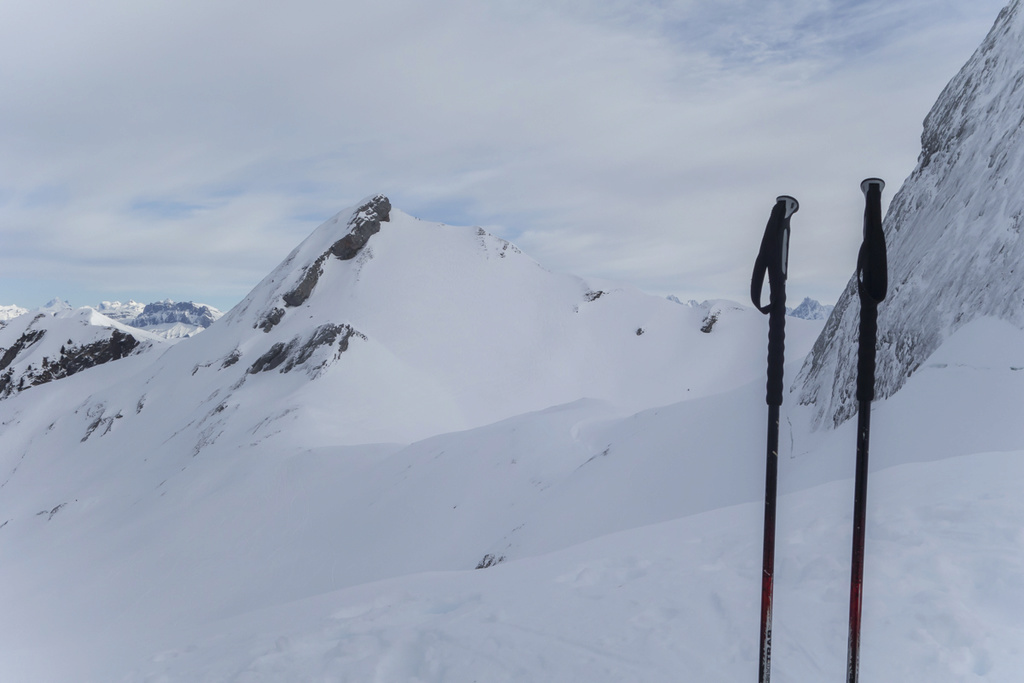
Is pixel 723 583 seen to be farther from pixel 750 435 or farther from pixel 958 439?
pixel 750 435

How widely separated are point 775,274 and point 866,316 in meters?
0.56

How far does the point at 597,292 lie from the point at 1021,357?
55.5m

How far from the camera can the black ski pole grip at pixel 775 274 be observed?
11.7ft

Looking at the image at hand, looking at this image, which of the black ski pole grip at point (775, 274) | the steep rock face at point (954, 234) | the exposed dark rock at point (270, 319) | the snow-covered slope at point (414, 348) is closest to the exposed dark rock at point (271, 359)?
the snow-covered slope at point (414, 348)

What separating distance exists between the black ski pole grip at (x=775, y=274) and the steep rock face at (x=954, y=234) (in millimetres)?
7524

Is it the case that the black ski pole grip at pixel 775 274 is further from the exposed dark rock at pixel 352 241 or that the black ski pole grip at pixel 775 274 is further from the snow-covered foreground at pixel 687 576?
the exposed dark rock at pixel 352 241

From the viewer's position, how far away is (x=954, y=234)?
37.8 feet

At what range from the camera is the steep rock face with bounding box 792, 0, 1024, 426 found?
32.5 feet

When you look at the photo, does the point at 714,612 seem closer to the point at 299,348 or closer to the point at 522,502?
the point at 522,502

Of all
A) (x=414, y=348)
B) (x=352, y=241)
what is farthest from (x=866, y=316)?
(x=352, y=241)

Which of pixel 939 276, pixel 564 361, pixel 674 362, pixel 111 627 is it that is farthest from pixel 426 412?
pixel 939 276

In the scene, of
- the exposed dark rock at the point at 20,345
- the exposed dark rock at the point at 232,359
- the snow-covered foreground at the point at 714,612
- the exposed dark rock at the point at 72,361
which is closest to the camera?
the snow-covered foreground at the point at 714,612

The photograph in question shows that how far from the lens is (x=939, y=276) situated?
11023 mm

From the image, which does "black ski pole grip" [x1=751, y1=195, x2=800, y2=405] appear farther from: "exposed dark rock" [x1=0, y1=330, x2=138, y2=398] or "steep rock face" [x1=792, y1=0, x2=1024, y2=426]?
"exposed dark rock" [x1=0, y1=330, x2=138, y2=398]
